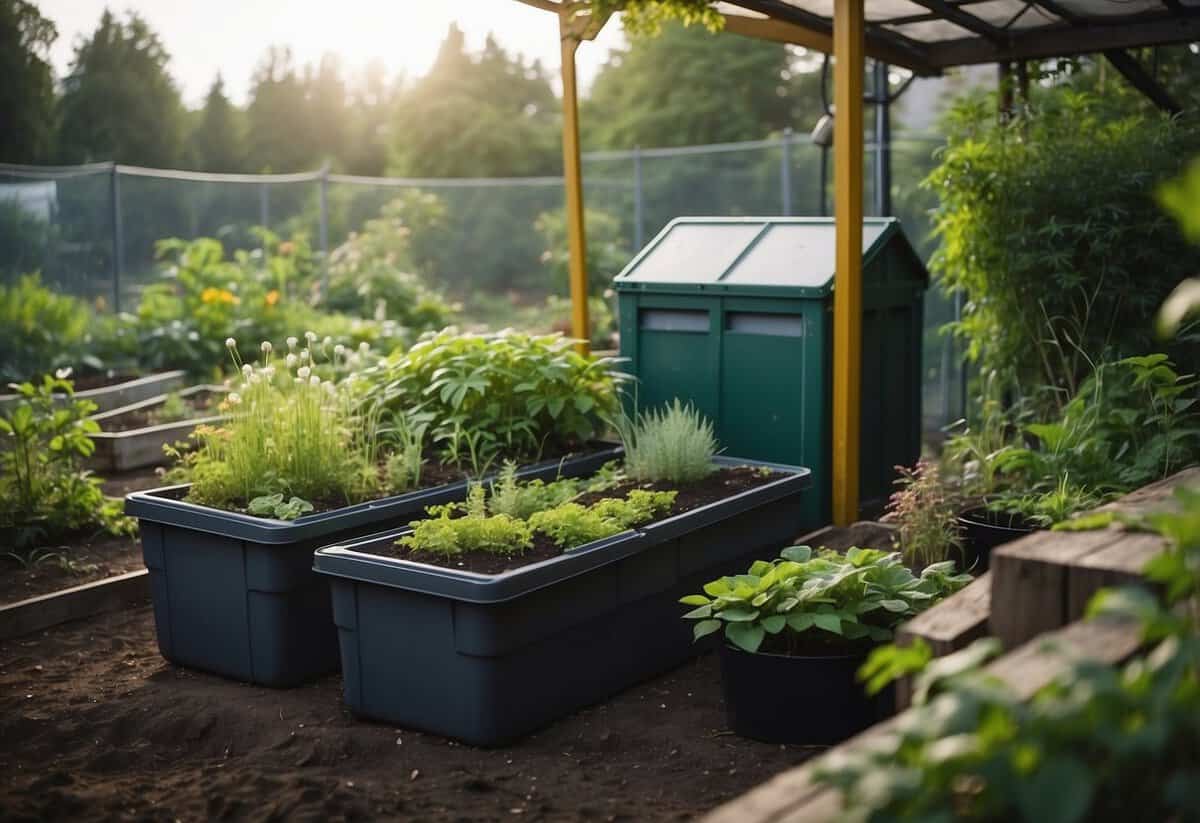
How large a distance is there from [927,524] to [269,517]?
2568mm

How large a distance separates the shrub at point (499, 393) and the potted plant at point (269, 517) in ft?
0.73

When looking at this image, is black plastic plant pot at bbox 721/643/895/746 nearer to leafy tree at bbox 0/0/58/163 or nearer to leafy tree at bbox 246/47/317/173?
leafy tree at bbox 0/0/58/163

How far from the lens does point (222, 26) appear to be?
27.6 m

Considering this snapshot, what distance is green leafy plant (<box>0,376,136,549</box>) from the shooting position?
5.85m

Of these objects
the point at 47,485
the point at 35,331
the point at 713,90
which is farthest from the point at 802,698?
the point at 713,90

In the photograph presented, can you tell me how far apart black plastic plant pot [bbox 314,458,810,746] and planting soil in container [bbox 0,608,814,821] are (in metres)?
0.09

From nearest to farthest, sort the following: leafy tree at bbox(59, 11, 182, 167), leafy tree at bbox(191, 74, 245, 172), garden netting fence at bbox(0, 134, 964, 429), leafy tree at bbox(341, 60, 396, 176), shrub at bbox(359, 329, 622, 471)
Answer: shrub at bbox(359, 329, 622, 471)
garden netting fence at bbox(0, 134, 964, 429)
leafy tree at bbox(59, 11, 182, 167)
leafy tree at bbox(191, 74, 245, 172)
leafy tree at bbox(341, 60, 396, 176)

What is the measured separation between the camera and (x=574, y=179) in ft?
21.7

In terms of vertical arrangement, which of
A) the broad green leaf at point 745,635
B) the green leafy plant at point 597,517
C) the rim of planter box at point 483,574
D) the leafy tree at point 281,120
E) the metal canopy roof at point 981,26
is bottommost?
the broad green leaf at point 745,635

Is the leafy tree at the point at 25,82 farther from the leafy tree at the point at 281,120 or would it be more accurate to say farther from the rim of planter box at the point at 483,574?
the leafy tree at the point at 281,120

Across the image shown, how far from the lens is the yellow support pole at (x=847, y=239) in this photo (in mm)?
5711

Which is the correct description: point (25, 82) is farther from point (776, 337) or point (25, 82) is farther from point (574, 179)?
point (776, 337)

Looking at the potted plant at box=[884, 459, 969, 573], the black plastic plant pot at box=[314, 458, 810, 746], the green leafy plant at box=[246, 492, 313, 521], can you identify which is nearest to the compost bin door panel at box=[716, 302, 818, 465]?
the potted plant at box=[884, 459, 969, 573]

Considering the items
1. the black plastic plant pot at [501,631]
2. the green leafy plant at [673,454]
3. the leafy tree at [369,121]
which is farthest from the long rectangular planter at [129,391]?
the leafy tree at [369,121]
